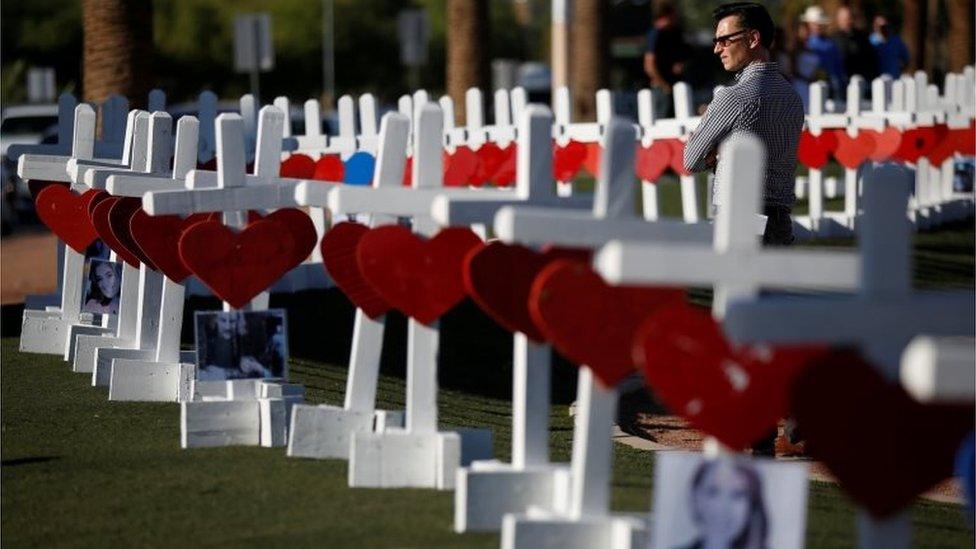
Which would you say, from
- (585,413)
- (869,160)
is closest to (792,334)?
(585,413)

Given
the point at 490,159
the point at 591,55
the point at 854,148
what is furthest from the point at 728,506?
the point at 591,55

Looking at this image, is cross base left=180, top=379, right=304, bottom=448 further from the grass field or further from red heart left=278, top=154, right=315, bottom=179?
red heart left=278, top=154, right=315, bottom=179

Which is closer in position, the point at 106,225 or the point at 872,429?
the point at 872,429

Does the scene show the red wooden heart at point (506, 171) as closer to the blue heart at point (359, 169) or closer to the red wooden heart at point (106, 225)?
the blue heart at point (359, 169)

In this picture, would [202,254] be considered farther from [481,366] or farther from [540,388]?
[481,366]

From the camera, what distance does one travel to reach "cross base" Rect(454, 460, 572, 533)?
5.62 m

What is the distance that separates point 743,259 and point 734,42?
14.1 feet

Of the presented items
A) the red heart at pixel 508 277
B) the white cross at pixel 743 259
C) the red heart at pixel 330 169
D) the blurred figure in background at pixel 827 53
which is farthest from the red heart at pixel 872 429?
the blurred figure in background at pixel 827 53

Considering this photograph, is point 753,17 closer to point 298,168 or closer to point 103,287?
point 103,287

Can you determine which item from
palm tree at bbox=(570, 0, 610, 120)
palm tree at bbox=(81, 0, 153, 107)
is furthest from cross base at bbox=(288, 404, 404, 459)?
palm tree at bbox=(570, 0, 610, 120)

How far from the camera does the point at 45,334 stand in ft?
32.8

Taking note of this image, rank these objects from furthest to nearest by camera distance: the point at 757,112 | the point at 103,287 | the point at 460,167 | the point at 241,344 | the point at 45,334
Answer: the point at 460,167 < the point at 45,334 < the point at 103,287 < the point at 757,112 < the point at 241,344

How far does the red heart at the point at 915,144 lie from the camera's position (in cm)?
1852

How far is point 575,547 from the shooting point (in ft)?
17.2
